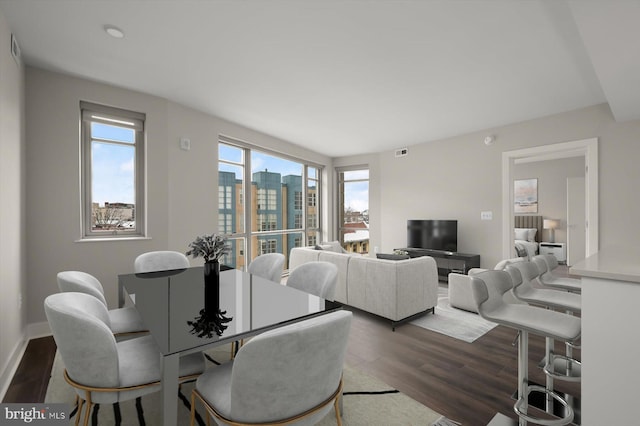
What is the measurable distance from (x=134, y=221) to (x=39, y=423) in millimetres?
2647

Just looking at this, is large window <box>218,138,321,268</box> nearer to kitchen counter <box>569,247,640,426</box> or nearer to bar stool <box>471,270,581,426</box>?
bar stool <box>471,270,581,426</box>

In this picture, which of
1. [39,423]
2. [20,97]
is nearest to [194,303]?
[39,423]

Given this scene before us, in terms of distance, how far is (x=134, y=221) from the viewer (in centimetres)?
385

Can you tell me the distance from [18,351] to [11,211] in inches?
49.5

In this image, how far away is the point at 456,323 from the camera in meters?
3.39

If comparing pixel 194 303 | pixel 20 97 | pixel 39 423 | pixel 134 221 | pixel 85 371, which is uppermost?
pixel 20 97

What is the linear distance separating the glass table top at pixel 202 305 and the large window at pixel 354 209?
15.7 feet

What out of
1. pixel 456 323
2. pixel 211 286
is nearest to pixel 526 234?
pixel 456 323

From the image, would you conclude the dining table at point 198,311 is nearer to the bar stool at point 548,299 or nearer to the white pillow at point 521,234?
the bar stool at point 548,299

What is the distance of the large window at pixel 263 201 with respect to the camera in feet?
17.0

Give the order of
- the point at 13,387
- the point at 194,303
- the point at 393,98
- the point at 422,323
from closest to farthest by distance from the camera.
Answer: the point at 194,303 < the point at 13,387 < the point at 422,323 < the point at 393,98

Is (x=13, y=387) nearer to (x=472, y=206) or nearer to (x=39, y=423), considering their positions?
(x=39, y=423)

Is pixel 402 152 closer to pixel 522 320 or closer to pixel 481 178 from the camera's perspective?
pixel 481 178

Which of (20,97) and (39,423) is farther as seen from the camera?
(20,97)
